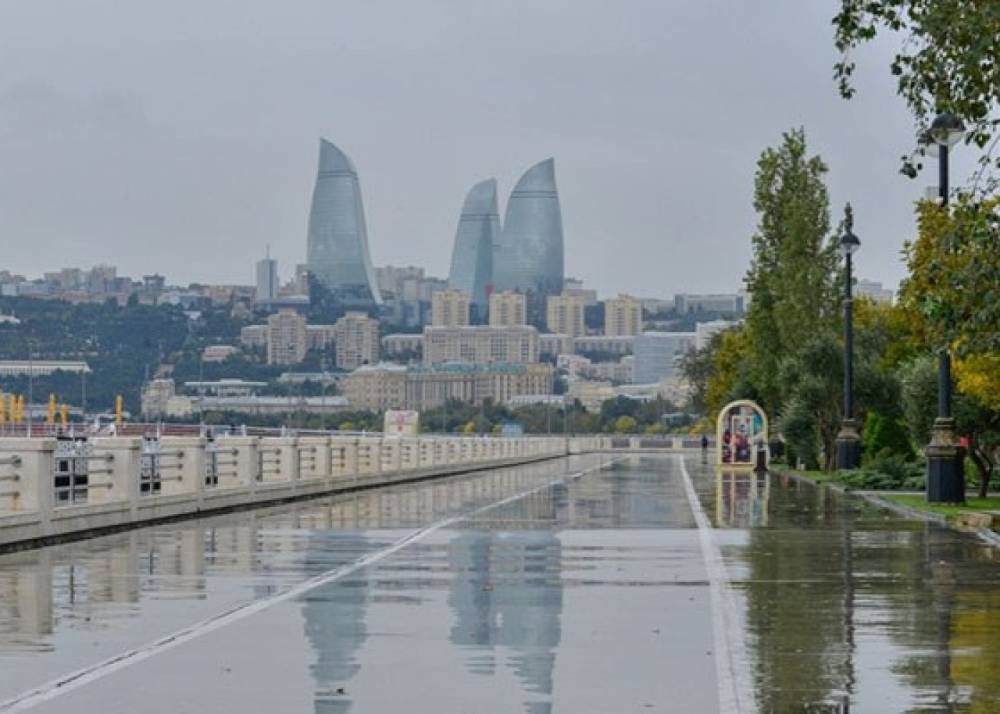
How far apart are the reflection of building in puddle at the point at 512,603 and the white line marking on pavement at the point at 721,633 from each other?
1078 mm

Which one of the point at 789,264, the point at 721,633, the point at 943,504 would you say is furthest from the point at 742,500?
the point at 789,264

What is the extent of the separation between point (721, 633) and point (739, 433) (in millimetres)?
68912

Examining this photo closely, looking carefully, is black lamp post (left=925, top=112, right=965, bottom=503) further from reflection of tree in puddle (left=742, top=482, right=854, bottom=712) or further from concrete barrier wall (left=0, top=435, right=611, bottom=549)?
concrete barrier wall (left=0, top=435, right=611, bottom=549)

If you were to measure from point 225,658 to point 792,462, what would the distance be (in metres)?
75.3

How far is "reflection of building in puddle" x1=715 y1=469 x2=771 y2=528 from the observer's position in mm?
34812

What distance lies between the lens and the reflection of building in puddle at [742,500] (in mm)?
34812

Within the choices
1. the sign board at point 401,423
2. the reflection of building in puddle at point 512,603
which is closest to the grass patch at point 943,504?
the reflection of building in puddle at point 512,603

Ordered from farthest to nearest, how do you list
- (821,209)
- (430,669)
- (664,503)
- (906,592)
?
(821,209)
(664,503)
(906,592)
(430,669)

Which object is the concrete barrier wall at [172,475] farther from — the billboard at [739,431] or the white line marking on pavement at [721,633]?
the billboard at [739,431]

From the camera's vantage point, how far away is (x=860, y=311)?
94.0 m

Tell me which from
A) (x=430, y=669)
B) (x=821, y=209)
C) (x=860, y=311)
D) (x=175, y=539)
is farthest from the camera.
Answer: (x=860, y=311)

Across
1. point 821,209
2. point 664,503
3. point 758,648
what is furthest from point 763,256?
point 758,648

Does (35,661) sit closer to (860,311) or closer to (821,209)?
(821,209)

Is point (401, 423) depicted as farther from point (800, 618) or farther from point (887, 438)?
point (800, 618)
